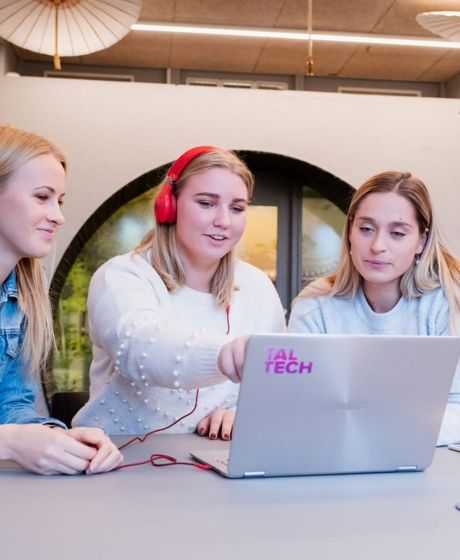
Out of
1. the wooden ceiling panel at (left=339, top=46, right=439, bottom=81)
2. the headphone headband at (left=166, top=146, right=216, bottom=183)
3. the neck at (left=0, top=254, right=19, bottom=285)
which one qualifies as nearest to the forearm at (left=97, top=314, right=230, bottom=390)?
the neck at (left=0, top=254, right=19, bottom=285)

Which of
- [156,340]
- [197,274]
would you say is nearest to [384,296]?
[197,274]

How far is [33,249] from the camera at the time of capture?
1586mm

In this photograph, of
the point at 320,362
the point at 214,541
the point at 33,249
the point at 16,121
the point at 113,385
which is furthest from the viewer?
the point at 16,121

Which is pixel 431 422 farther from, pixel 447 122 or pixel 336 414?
pixel 447 122

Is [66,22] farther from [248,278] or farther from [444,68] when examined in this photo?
[444,68]

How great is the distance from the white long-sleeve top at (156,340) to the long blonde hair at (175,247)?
32 millimetres

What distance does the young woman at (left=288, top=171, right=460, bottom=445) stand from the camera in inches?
77.5

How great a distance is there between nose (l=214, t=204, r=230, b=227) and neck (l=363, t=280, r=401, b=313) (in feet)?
1.74

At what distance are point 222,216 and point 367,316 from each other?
55 cm

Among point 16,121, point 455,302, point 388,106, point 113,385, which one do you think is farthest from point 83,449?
point 388,106

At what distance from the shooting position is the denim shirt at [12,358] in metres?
1.60

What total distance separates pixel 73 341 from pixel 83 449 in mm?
3764

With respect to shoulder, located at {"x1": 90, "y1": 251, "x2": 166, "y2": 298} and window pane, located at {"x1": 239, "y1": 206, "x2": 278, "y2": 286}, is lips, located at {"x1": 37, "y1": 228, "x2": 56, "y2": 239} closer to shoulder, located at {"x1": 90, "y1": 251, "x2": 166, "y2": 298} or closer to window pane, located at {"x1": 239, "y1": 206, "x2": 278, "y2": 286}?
shoulder, located at {"x1": 90, "y1": 251, "x2": 166, "y2": 298}

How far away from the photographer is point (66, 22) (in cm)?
411
